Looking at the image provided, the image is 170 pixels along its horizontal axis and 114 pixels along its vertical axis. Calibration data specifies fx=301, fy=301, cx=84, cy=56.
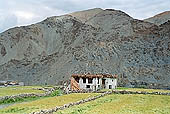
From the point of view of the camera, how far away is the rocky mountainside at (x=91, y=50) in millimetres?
106375

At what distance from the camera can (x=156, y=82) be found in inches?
3824

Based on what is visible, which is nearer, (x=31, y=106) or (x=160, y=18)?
(x=31, y=106)

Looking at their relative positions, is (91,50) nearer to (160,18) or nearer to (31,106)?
(160,18)

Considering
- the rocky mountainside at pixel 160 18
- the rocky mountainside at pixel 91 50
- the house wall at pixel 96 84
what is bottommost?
the house wall at pixel 96 84

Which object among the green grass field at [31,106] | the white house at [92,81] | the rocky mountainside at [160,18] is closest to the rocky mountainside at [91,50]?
the white house at [92,81]

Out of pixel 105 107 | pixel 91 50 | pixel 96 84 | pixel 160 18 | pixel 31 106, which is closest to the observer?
pixel 105 107

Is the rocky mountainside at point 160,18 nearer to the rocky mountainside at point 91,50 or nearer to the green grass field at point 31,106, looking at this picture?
the rocky mountainside at point 91,50

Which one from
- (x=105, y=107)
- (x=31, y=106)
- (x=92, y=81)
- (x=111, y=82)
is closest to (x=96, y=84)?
(x=92, y=81)

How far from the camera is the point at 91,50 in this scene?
118 metres

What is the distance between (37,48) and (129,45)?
52236mm

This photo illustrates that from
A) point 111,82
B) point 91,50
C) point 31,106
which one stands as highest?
point 91,50

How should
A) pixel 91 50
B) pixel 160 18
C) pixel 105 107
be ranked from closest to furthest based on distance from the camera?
pixel 105 107 → pixel 91 50 → pixel 160 18

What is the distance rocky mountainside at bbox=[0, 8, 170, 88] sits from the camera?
349 ft

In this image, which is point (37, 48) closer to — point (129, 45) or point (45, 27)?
point (45, 27)
